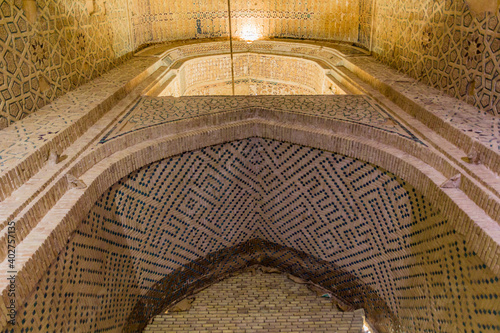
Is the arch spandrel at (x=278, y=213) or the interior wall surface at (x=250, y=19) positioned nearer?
the arch spandrel at (x=278, y=213)

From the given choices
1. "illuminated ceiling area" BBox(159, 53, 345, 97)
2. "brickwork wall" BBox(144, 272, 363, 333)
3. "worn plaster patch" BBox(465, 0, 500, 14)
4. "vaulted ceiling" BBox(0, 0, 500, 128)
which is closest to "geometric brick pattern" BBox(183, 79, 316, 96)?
"illuminated ceiling area" BBox(159, 53, 345, 97)

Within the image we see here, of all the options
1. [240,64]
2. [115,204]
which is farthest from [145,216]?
[240,64]

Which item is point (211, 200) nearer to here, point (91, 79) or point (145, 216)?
point (145, 216)

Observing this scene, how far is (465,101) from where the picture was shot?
3.00 metres

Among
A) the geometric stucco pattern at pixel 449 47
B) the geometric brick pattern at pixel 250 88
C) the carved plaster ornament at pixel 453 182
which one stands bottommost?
the geometric brick pattern at pixel 250 88

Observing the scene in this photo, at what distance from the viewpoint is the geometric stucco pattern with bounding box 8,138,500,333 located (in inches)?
78.1

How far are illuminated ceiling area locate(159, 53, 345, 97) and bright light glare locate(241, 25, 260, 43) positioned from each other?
2.71ft

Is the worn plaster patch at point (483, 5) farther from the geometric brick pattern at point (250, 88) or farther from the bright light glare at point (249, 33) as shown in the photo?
the bright light glare at point (249, 33)

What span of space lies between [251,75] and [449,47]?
357 cm

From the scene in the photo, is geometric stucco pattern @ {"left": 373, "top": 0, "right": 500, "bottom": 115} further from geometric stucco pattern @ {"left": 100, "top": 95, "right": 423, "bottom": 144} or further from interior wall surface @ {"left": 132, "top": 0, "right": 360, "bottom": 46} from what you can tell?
interior wall surface @ {"left": 132, "top": 0, "right": 360, "bottom": 46}

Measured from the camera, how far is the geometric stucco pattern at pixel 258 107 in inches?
113

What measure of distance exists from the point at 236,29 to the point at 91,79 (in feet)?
11.5

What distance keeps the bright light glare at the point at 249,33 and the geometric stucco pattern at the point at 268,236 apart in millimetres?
4128

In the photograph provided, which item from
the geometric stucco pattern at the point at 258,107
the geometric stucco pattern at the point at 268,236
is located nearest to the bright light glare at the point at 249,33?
the geometric stucco pattern at the point at 258,107
